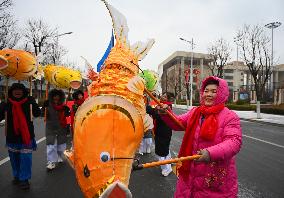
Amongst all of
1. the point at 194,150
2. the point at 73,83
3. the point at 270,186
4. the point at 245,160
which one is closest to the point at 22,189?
the point at 73,83

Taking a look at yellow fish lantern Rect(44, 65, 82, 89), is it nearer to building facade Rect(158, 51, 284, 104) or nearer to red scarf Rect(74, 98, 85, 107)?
red scarf Rect(74, 98, 85, 107)

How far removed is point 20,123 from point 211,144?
3.94 metres

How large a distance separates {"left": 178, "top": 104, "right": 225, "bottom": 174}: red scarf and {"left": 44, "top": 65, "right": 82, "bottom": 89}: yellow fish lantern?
5.41 m

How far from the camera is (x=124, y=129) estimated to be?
251cm

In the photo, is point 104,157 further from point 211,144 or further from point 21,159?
point 21,159

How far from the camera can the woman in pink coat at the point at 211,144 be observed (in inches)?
117

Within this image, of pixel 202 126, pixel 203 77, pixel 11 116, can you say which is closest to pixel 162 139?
pixel 11 116

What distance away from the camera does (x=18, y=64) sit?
231 inches

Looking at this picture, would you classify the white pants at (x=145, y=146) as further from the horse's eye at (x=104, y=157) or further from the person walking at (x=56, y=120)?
the horse's eye at (x=104, y=157)

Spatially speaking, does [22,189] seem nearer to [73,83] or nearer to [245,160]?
[73,83]

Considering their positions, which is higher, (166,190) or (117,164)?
(117,164)

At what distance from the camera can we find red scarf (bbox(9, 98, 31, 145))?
5852 millimetres

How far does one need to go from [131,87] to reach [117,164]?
0.73 metres

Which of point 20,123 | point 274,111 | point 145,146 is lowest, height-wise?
point 274,111
